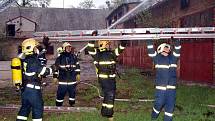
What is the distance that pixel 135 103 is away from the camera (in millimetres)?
11875

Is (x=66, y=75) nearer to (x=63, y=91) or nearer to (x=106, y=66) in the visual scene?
(x=63, y=91)

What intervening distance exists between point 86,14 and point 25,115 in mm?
54357

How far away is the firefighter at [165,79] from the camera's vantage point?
854cm

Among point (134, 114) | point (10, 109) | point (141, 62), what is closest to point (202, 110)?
point (134, 114)

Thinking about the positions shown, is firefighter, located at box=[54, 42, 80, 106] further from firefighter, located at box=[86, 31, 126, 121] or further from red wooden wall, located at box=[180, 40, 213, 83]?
red wooden wall, located at box=[180, 40, 213, 83]

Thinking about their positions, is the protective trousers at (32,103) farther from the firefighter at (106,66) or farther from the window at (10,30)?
the window at (10,30)

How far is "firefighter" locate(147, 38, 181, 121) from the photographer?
8.54 meters

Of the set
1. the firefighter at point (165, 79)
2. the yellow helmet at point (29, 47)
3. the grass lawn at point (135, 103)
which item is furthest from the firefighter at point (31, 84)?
the firefighter at point (165, 79)

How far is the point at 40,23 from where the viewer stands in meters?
57.6

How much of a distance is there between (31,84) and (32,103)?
384mm

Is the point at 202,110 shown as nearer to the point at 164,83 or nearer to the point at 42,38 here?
the point at 164,83

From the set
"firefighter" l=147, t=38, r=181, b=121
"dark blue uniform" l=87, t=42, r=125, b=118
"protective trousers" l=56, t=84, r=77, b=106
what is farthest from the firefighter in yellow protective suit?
"protective trousers" l=56, t=84, r=77, b=106

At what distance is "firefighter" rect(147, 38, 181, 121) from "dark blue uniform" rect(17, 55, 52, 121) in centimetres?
249

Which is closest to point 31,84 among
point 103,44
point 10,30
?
point 103,44
